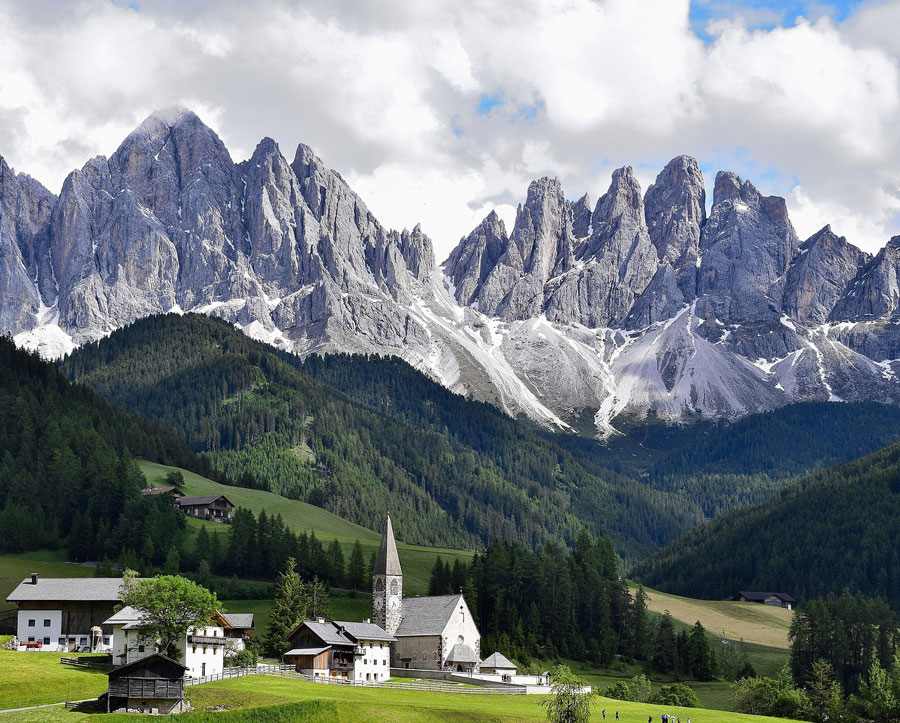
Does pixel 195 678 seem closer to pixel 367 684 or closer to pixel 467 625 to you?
pixel 367 684

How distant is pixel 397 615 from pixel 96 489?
78.0 meters

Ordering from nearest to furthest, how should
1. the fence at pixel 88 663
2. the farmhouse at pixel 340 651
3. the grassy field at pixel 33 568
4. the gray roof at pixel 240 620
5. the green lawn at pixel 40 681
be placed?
the green lawn at pixel 40 681 < the fence at pixel 88 663 < the farmhouse at pixel 340 651 < the gray roof at pixel 240 620 < the grassy field at pixel 33 568

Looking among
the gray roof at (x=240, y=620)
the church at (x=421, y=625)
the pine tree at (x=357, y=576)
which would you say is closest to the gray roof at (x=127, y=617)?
the gray roof at (x=240, y=620)

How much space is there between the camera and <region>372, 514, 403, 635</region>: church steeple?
12900 centimetres

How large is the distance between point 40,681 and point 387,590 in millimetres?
48217

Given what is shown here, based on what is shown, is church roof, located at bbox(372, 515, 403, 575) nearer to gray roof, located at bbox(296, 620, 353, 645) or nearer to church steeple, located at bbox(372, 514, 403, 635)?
church steeple, located at bbox(372, 514, 403, 635)

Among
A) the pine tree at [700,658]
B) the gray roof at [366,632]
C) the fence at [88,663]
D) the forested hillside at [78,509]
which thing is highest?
the forested hillside at [78,509]

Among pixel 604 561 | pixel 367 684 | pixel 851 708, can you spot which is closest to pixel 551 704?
pixel 367 684

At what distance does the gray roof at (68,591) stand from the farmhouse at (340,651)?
20026 mm

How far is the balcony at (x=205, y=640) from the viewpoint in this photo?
104m

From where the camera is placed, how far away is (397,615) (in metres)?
130

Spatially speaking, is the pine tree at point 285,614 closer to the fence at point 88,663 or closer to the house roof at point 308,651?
the house roof at point 308,651

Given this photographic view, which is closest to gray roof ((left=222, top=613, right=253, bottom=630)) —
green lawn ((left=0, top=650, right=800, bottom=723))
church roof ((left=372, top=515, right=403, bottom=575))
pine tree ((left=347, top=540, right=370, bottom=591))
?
church roof ((left=372, top=515, right=403, bottom=575))

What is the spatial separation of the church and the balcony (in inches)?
947
